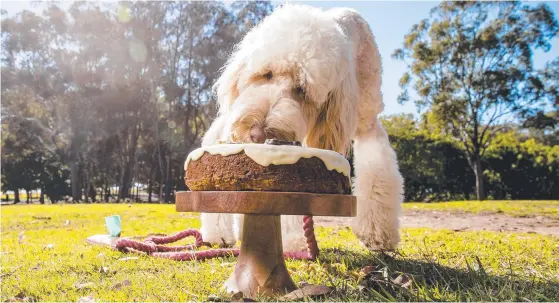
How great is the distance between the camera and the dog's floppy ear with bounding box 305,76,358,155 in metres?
3.30

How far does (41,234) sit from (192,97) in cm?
2332

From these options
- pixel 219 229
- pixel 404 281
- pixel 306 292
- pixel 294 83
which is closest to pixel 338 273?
pixel 404 281

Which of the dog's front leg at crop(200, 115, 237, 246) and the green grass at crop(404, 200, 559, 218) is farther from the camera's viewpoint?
the green grass at crop(404, 200, 559, 218)

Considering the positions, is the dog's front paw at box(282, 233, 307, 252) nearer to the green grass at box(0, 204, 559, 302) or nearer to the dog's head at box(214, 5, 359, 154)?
the green grass at box(0, 204, 559, 302)

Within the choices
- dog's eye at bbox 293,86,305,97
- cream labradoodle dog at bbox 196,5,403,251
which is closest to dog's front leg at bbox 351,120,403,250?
cream labradoodle dog at bbox 196,5,403,251

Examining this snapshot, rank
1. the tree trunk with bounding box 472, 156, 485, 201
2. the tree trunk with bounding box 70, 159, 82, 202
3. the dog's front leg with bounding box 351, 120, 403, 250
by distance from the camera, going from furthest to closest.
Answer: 1. the tree trunk with bounding box 70, 159, 82, 202
2. the tree trunk with bounding box 472, 156, 485, 201
3. the dog's front leg with bounding box 351, 120, 403, 250

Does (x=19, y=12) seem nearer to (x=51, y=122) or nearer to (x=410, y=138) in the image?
(x=51, y=122)

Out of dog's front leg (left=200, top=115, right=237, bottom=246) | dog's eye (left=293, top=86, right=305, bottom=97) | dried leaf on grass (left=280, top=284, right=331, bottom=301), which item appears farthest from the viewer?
dog's front leg (left=200, top=115, right=237, bottom=246)

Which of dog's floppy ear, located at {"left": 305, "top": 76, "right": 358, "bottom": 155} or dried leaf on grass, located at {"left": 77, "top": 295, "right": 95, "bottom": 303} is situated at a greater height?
dog's floppy ear, located at {"left": 305, "top": 76, "right": 358, "bottom": 155}

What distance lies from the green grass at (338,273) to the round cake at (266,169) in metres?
0.59

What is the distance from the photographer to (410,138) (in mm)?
21172

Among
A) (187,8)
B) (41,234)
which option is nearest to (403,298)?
(41,234)

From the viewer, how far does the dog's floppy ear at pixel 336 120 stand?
3.30 m

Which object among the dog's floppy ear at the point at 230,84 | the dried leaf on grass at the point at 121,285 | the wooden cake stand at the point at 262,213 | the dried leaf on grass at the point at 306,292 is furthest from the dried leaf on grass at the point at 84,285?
the dog's floppy ear at the point at 230,84
